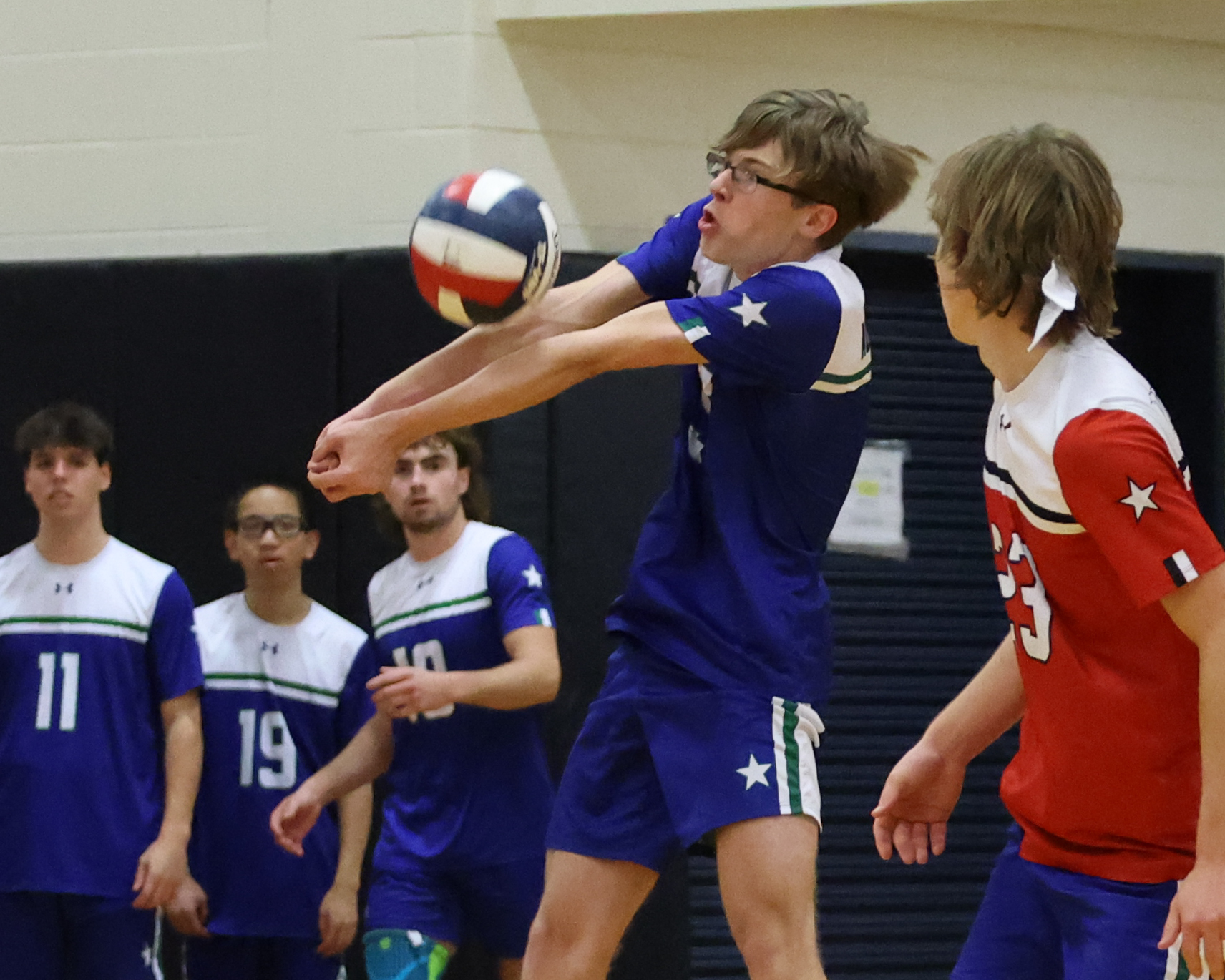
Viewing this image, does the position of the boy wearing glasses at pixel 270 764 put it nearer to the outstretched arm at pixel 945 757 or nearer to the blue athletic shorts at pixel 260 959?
the blue athletic shorts at pixel 260 959

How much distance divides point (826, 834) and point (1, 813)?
2.61 m

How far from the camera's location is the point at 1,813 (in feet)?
15.3

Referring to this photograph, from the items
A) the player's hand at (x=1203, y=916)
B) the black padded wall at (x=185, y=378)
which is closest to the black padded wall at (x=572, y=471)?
the black padded wall at (x=185, y=378)

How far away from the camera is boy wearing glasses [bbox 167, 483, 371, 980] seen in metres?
4.79

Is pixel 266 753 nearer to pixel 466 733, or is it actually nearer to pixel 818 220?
pixel 466 733

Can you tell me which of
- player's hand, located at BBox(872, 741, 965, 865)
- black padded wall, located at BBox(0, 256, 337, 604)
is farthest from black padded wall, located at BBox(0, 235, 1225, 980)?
player's hand, located at BBox(872, 741, 965, 865)

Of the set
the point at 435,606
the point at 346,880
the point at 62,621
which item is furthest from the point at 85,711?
the point at 435,606

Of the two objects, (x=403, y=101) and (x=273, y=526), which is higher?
(x=403, y=101)

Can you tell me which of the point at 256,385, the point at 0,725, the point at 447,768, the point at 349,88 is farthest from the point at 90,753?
the point at 349,88

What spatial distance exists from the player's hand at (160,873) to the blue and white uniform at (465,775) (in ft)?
1.71

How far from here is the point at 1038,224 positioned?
241 centimetres

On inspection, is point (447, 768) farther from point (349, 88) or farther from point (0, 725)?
point (349, 88)

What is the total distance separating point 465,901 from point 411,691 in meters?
0.73

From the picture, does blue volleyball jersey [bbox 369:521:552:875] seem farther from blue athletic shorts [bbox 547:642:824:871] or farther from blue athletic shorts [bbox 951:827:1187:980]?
blue athletic shorts [bbox 951:827:1187:980]
